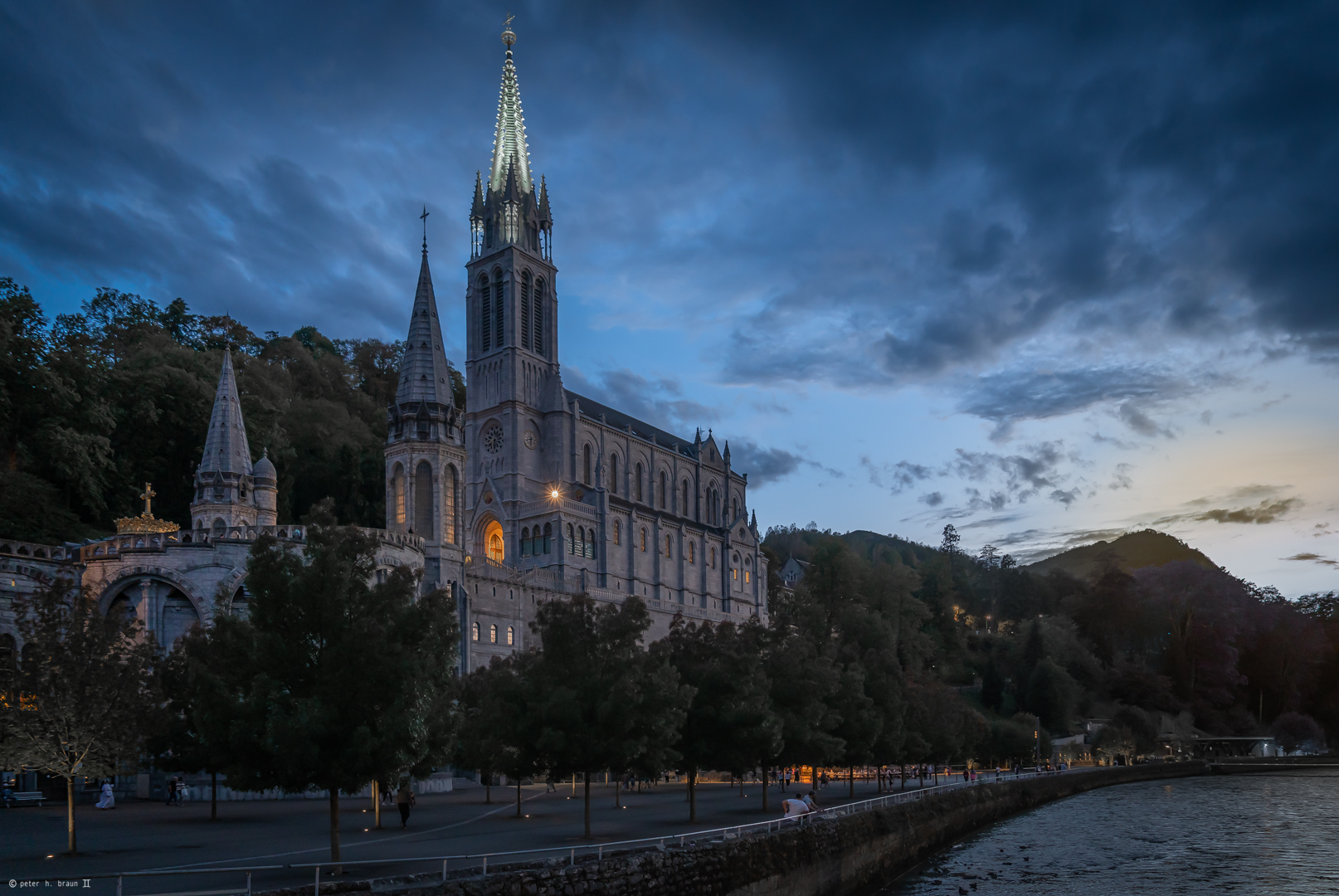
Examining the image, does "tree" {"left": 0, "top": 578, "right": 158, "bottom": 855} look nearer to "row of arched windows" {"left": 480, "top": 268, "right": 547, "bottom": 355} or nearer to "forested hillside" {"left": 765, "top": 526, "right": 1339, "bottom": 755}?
"row of arched windows" {"left": 480, "top": 268, "right": 547, "bottom": 355}

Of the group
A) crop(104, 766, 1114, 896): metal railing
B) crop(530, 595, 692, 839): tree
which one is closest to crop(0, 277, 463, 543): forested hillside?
crop(530, 595, 692, 839): tree

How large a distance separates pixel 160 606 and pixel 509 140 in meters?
65.0

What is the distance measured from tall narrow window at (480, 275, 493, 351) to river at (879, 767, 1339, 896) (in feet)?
184

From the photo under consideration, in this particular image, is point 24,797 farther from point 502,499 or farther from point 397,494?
point 502,499

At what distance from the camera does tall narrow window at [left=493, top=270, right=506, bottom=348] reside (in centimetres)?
9250

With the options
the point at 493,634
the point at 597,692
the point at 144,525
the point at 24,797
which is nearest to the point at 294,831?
the point at 597,692

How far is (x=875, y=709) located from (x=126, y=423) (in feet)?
145

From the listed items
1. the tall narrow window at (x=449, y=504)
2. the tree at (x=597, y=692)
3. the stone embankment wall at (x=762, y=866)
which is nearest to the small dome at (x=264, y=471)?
the tall narrow window at (x=449, y=504)

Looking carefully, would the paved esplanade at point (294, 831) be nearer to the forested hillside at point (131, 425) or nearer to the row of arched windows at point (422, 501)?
the row of arched windows at point (422, 501)

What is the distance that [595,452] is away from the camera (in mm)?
95812

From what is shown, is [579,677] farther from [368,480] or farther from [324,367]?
[324,367]

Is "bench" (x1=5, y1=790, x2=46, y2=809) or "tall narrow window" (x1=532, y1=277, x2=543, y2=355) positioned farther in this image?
"tall narrow window" (x1=532, y1=277, x2=543, y2=355)

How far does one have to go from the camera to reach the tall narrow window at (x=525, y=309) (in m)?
92.9

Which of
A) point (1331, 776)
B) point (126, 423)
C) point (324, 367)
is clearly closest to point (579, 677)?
point (126, 423)
